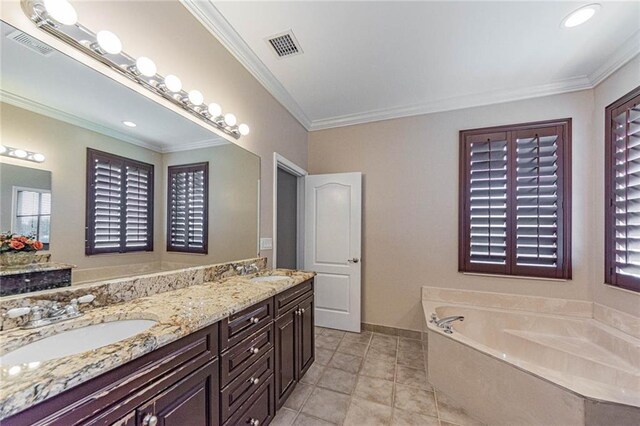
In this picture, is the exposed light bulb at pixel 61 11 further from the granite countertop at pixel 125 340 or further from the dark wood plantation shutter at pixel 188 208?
the granite countertop at pixel 125 340

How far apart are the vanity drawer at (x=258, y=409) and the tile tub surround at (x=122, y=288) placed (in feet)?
2.48

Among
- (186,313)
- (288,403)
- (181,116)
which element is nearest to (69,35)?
(181,116)

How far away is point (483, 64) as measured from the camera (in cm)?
224

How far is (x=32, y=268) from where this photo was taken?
99cm

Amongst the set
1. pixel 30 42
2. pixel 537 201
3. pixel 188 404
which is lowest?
pixel 188 404

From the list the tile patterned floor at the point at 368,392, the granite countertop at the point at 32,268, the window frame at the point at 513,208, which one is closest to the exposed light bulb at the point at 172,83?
the granite countertop at the point at 32,268

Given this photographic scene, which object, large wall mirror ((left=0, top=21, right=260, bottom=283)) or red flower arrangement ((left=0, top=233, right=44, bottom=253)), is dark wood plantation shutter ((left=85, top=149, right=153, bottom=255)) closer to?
large wall mirror ((left=0, top=21, right=260, bottom=283))

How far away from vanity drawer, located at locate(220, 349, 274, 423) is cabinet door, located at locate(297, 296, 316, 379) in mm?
428

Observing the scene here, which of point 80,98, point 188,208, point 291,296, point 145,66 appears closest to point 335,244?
point 291,296

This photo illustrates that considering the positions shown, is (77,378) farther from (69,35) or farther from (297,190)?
(297,190)

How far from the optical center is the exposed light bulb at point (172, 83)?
141 cm

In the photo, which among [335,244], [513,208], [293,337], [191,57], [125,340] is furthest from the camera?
[335,244]

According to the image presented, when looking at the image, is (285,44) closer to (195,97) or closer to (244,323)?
(195,97)

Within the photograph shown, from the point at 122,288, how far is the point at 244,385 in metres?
0.78
